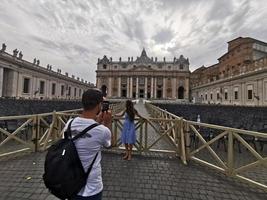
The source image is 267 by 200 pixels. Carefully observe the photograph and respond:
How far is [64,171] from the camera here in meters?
1.68

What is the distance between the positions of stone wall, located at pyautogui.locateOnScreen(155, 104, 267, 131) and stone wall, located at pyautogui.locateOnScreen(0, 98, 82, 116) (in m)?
14.1

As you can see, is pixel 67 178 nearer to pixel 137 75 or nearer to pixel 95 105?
pixel 95 105

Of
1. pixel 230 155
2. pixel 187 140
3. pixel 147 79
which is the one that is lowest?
pixel 230 155

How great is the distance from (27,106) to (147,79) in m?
66.9

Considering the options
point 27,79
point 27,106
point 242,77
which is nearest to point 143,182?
point 27,106

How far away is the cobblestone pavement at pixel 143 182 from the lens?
3.67m

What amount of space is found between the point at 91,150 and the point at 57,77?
54.6m

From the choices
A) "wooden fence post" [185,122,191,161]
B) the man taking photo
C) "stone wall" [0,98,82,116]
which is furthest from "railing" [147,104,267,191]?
"stone wall" [0,98,82,116]

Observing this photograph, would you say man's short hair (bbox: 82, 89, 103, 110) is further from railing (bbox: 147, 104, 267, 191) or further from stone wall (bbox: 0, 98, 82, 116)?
stone wall (bbox: 0, 98, 82, 116)

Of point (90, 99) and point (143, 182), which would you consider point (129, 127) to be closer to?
point (143, 182)

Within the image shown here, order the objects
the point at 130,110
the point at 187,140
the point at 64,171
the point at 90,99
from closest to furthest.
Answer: the point at 64,171 → the point at 90,99 → the point at 130,110 → the point at 187,140

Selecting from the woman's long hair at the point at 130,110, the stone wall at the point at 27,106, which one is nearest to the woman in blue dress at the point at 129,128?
the woman's long hair at the point at 130,110

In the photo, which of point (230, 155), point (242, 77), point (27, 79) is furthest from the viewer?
point (27, 79)

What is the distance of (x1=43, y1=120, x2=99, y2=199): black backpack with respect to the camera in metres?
1.68
